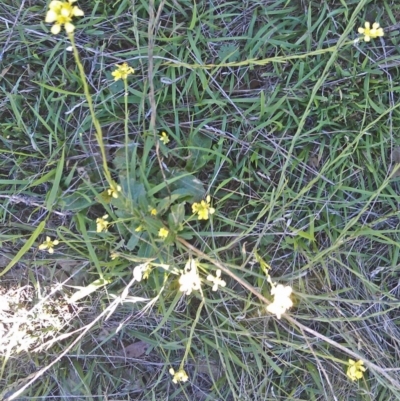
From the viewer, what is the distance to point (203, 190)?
1.61 meters

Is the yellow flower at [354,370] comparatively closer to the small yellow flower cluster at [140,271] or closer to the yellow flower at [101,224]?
the small yellow flower cluster at [140,271]

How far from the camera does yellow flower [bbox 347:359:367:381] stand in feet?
4.99

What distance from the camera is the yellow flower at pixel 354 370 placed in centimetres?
152

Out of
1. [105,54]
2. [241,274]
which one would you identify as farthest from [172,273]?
[105,54]

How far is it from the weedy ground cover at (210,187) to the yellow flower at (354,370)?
9 centimetres

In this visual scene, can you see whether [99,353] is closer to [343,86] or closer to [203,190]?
[203,190]

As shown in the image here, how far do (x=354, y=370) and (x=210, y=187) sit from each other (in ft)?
2.44

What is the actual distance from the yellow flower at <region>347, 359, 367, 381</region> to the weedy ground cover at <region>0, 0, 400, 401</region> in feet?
0.30

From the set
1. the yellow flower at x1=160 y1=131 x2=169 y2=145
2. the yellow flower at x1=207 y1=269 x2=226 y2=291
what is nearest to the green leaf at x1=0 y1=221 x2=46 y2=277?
the yellow flower at x1=160 y1=131 x2=169 y2=145

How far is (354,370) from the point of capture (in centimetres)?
153

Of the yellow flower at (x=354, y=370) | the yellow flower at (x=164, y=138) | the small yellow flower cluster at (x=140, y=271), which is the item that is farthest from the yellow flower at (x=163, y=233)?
the yellow flower at (x=354, y=370)

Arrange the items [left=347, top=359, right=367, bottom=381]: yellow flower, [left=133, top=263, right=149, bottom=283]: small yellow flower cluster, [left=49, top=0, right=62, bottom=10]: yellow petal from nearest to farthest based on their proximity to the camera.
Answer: [left=49, top=0, right=62, bottom=10]: yellow petal
[left=133, top=263, right=149, bottom=283]: small yellow flower cluster
[left=347, top=359, right=367, bottom=381]: yellow flower

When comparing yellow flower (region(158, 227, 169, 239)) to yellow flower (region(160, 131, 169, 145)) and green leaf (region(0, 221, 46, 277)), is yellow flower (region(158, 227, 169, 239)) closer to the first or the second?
yellow flower (region(160, 131, 169, 145))

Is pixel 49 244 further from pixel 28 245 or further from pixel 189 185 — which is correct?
pixel 189 185
